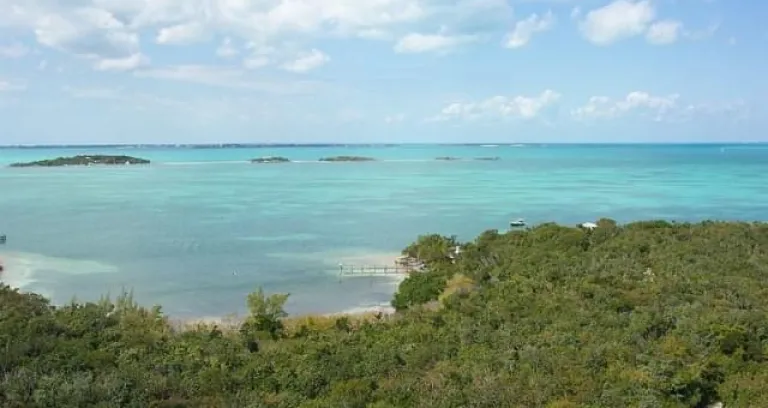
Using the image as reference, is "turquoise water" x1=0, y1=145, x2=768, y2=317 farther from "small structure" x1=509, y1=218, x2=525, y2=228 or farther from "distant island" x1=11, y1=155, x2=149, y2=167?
"distant island" x1=11, y1=155, x2=149, y2=167

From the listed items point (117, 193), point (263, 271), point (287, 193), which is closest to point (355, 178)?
point (287, 193)

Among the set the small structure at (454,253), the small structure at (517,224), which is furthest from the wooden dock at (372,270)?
the small structure at (517,224)

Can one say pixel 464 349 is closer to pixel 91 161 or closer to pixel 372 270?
pixel 372 270

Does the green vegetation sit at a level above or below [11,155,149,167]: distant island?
below

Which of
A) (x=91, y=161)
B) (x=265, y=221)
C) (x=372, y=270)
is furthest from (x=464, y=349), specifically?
(x=91, y=161)

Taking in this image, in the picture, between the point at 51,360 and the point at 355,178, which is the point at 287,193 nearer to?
the point at 355,178

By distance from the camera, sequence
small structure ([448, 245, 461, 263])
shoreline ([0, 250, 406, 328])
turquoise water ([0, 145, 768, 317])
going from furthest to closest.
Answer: small structure ([448, 245, 461, 263]), turquoise water ([0, 145, 768, 317]), shoreline ([0, 250, 406, 328])

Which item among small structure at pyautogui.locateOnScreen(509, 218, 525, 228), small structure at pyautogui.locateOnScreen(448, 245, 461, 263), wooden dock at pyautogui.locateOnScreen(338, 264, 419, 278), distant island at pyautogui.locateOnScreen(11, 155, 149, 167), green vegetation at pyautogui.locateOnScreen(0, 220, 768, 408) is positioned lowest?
wooden dock at pyautogui.locateOnScreen(338, 264, 419, 278)

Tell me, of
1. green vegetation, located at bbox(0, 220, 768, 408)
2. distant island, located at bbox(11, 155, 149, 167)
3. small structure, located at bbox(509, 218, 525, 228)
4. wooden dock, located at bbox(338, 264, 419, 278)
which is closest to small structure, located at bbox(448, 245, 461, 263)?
wooden dock, located at bbox(338, 264, 419, 278)

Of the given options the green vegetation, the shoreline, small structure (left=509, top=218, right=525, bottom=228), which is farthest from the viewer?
small structure (left=509, top=218, right=525, bottom=228)
